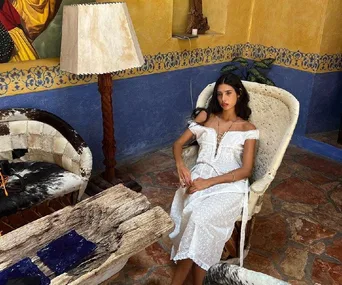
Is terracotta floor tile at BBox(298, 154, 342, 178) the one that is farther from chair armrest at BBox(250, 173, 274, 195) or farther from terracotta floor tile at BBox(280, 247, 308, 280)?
chair armrest at BBox(250, 173, 274, 195)

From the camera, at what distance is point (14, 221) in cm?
218

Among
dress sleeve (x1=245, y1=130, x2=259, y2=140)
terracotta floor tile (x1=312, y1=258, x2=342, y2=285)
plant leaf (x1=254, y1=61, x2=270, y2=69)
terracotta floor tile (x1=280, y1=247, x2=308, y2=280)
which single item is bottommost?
terracotta floor tile (x1=280, y1=247, x2=308, y2=280)

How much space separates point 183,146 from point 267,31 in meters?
2.30

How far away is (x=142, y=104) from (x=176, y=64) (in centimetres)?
54

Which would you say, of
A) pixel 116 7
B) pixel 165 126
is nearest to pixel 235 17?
pixel 165 126

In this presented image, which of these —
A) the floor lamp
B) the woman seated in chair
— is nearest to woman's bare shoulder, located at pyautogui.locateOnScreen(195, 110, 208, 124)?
the woman seated in chair

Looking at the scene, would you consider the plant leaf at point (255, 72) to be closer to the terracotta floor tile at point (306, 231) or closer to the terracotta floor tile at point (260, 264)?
the terracotta floor tile at point (306, 231)

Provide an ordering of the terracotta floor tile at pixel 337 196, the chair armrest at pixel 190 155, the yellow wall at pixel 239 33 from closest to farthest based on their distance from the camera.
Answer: the chair armrest at pixel 190 155 → the terracotta floor tile at pixel 337 196 → the yellow wall at pixel 239 33

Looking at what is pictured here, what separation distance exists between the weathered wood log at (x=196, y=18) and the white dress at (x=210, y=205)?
187 cm

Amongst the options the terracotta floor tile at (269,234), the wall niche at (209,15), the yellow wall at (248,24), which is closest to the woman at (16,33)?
the yellow wall at (248,24)

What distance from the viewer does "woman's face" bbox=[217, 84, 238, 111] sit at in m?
2.16

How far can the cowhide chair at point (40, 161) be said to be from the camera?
2219 mm

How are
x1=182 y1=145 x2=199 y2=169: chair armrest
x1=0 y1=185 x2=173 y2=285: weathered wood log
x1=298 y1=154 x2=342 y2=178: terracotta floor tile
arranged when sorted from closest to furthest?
1. x1=0 y1=185 x2=173 y2=285: weathered wood log
2. x1=182 y1=145 x2=199 y2=169: chair armrest
3. x1=298 y1=154 x2=342 y2=178: terracotta floor tile

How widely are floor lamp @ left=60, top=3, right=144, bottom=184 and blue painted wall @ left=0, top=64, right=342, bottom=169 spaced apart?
50 centimetres
